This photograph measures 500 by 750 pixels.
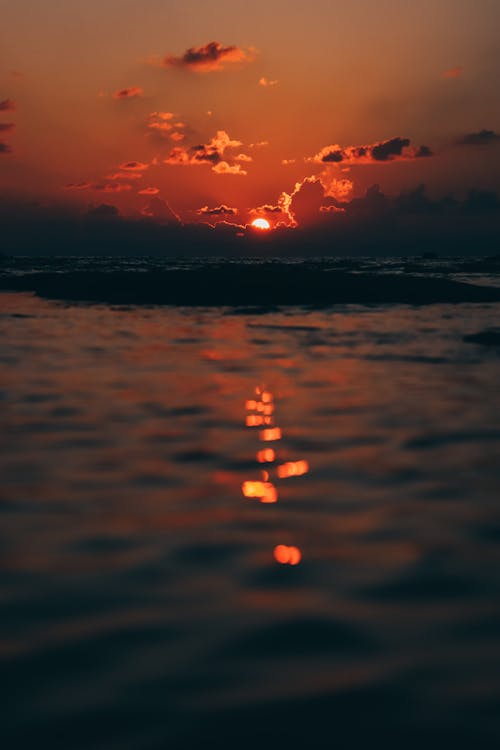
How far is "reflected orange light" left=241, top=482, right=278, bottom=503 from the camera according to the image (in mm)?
7828

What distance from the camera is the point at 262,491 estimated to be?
26.5 ft

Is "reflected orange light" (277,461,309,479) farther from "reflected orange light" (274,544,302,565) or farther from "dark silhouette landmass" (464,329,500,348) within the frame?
"dark silhouette landmass" (464,329,500,348)

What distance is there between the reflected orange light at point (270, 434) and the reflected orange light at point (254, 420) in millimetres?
332

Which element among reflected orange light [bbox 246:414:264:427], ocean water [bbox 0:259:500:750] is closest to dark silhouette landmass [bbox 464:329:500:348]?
ocean water [bbox 0:259:500:750]

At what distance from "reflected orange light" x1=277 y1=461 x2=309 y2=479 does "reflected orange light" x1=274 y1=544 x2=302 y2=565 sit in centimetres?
220

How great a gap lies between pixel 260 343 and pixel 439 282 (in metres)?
25.0

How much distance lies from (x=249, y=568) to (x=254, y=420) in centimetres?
580

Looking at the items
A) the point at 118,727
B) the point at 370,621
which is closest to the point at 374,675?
the point at 370,621

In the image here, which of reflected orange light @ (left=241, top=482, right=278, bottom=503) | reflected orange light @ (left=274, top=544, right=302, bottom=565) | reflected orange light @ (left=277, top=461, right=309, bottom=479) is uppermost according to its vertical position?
reflected orange light @ (left=274, top=544, right=302, bottom=565)

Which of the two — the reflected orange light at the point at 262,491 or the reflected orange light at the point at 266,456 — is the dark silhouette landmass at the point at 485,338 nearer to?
the reflected orange light at the point at 266,456

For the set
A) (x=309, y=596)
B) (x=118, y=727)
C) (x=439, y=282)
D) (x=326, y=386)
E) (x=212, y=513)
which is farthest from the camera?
(x=439, y=282)

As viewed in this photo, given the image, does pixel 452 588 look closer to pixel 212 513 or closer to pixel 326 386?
pixel 212 513

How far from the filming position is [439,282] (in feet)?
148

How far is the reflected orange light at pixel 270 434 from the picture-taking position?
10.6 metres
